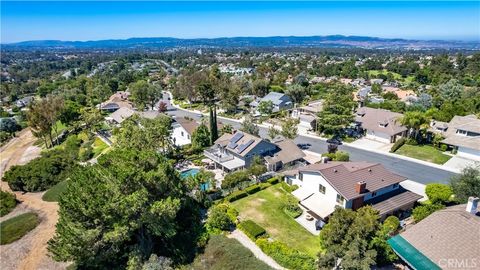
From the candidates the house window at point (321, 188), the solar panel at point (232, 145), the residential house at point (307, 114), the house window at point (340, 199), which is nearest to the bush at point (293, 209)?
the house window at point (321, 188)

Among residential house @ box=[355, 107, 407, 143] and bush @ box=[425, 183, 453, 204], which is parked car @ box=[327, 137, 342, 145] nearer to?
residential house @ box=[355, 107, 407, 143]

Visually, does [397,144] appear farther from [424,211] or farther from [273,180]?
[273,180]

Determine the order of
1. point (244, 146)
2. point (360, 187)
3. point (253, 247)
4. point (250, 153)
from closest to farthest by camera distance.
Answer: point (253, 247) < point (360, 187) < point (250, 153) < point (244, 146)

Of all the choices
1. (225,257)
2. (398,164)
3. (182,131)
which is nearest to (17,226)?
(225,257)

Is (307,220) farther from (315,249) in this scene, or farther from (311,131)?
(311,131)

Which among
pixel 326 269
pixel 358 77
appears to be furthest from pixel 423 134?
pixel 358 77
